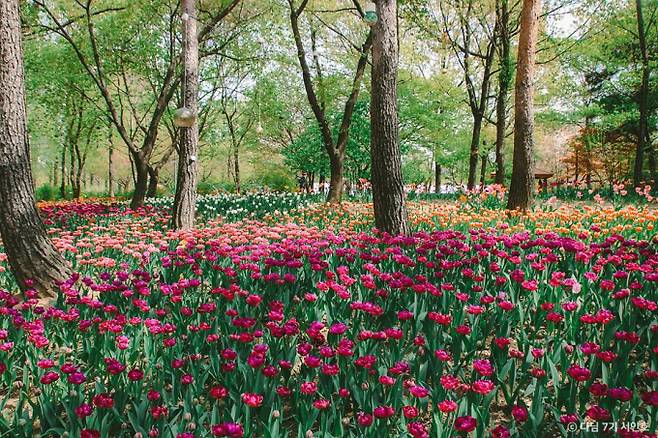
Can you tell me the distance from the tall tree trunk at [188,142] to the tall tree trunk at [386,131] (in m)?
3.67

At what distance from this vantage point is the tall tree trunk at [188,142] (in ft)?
28.1

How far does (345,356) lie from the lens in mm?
2510

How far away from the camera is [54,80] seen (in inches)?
631

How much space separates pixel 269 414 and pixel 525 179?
8403mm

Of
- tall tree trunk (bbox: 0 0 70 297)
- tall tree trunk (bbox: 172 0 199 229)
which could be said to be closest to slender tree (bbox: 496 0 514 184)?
tall tree trunk (bbox: 172 0 199 229)

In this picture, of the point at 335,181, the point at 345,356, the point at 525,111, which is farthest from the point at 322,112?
the point at 345,356

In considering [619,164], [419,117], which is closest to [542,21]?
[419,117]

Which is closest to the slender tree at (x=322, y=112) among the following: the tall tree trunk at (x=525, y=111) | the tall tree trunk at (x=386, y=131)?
the tall tree trunk at (x=525, y=111)

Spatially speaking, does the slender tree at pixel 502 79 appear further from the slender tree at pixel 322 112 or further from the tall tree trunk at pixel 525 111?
the tall tree trunk at pixel 525 111

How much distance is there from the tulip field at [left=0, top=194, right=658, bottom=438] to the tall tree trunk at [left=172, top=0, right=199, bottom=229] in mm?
3717

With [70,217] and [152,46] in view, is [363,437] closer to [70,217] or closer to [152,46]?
[70,217]

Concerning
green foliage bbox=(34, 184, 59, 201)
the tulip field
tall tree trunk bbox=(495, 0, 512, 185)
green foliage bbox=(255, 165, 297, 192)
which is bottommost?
the tulip field

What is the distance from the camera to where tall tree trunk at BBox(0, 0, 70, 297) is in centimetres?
454

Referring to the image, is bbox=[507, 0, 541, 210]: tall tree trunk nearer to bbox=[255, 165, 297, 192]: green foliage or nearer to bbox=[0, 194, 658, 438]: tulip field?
bbox=[0, 194, 658, 438]: tulip field
